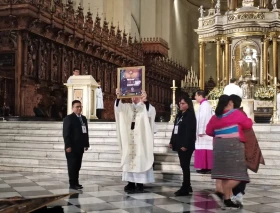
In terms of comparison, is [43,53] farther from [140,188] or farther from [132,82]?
[140,188]

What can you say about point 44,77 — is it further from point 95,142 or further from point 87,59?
point 95,142

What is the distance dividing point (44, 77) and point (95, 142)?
6.09 metres

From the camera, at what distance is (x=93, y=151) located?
9523 millimetres

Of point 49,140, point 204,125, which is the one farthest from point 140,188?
point 49,140

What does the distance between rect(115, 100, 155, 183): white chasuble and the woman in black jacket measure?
1.47ft

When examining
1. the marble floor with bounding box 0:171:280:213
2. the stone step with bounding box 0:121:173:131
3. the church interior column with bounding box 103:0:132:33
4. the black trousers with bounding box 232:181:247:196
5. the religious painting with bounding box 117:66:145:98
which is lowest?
the marble floor with bounding box 0:171:280:213

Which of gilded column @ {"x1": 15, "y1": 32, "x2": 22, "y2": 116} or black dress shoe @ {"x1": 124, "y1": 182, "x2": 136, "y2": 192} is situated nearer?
black dress shoe @ {"x1": 124, "y1": 182, "x2": 136, "y2": 192}

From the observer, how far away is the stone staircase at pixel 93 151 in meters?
8.12

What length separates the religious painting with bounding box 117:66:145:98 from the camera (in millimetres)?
6477

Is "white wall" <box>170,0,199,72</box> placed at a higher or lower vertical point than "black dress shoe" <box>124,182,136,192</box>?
higher

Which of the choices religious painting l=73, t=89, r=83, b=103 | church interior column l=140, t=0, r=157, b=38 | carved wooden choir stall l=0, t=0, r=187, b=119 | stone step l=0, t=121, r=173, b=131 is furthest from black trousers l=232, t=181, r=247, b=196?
church interior column l=140, t=0, r=157, b=38

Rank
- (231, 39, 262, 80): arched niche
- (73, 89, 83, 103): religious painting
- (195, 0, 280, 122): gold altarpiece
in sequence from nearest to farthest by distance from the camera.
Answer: (73, 89, 83, 103): religious painting < (195, 0, 280, 122): gold altarpiece < (231, 39, 262, 80): arched niche

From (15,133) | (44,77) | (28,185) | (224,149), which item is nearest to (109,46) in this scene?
(44,77)

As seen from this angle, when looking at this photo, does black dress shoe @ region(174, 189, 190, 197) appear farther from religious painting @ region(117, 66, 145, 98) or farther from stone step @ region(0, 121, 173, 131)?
stone step @ region(0, 121, 173, 131)
